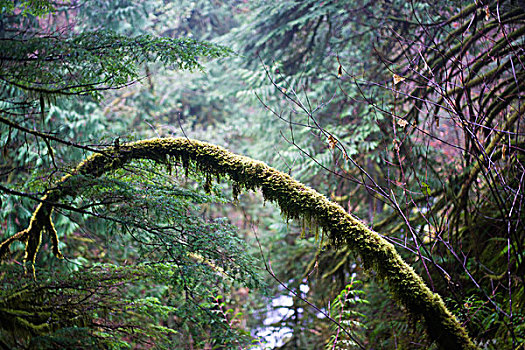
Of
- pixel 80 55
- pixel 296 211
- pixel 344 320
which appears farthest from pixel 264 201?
pixel 344 320

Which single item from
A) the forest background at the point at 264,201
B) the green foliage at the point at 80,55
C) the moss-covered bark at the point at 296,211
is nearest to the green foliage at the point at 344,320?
the forest background at the point at 264,201

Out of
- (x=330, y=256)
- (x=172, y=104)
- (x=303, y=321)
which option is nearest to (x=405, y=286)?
(x=330, y=256)

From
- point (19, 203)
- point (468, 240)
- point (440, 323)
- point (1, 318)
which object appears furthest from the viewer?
point (19, 203)

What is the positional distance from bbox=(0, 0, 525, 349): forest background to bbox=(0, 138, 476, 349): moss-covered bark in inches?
2.5

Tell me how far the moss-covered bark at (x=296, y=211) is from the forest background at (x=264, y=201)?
0.06 m

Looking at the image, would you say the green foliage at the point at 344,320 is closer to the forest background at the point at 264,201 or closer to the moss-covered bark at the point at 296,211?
the forest background at the point at 264,201

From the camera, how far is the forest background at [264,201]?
2350 millimetres

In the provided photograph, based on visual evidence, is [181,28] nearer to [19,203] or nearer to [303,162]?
A: [303,162]

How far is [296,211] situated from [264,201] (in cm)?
21

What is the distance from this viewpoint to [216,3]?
12.5 metres

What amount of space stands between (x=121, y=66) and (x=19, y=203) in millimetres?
3293

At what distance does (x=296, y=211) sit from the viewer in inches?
96.3

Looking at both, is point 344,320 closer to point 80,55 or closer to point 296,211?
point 296,211

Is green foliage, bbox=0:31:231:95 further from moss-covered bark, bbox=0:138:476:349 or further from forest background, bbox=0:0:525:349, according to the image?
moss-covered bark, bbox=0:138:476:349
